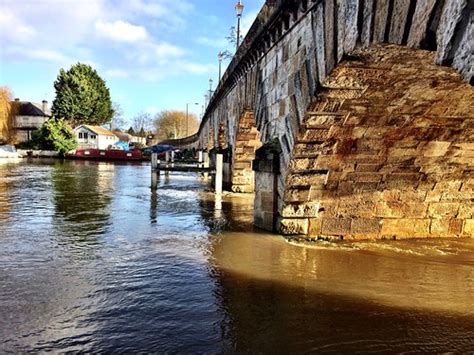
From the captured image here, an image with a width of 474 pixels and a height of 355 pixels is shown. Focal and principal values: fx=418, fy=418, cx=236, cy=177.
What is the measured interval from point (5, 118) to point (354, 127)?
46.0 m

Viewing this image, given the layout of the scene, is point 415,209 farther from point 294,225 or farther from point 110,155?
point 110,155

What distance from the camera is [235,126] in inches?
509

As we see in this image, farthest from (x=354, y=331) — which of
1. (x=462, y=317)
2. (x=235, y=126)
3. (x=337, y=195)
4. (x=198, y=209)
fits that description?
(x=235, y=126)

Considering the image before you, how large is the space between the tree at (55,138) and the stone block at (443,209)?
1512 inches

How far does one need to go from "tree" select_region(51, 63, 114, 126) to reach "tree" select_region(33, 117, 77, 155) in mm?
8014

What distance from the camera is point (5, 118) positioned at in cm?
4400

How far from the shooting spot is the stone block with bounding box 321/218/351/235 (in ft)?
Answer: 25.4

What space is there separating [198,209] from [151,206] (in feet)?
4.23

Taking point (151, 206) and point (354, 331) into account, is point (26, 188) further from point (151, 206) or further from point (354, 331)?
point (354, 331)

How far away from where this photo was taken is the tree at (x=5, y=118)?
42906 mm

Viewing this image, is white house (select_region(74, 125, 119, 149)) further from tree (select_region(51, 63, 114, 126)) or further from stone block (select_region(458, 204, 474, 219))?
stone block (select_region(458, 204, 474, 219))

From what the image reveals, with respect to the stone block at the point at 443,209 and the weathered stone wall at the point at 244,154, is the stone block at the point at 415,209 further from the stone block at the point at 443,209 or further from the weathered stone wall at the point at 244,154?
the weathered stone wall at the point at 244,154

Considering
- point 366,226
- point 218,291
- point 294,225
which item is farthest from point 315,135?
point 218,291

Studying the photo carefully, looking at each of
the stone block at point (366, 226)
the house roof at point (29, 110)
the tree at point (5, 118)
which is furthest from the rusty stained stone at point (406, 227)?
the house roof at point (29, 110)
